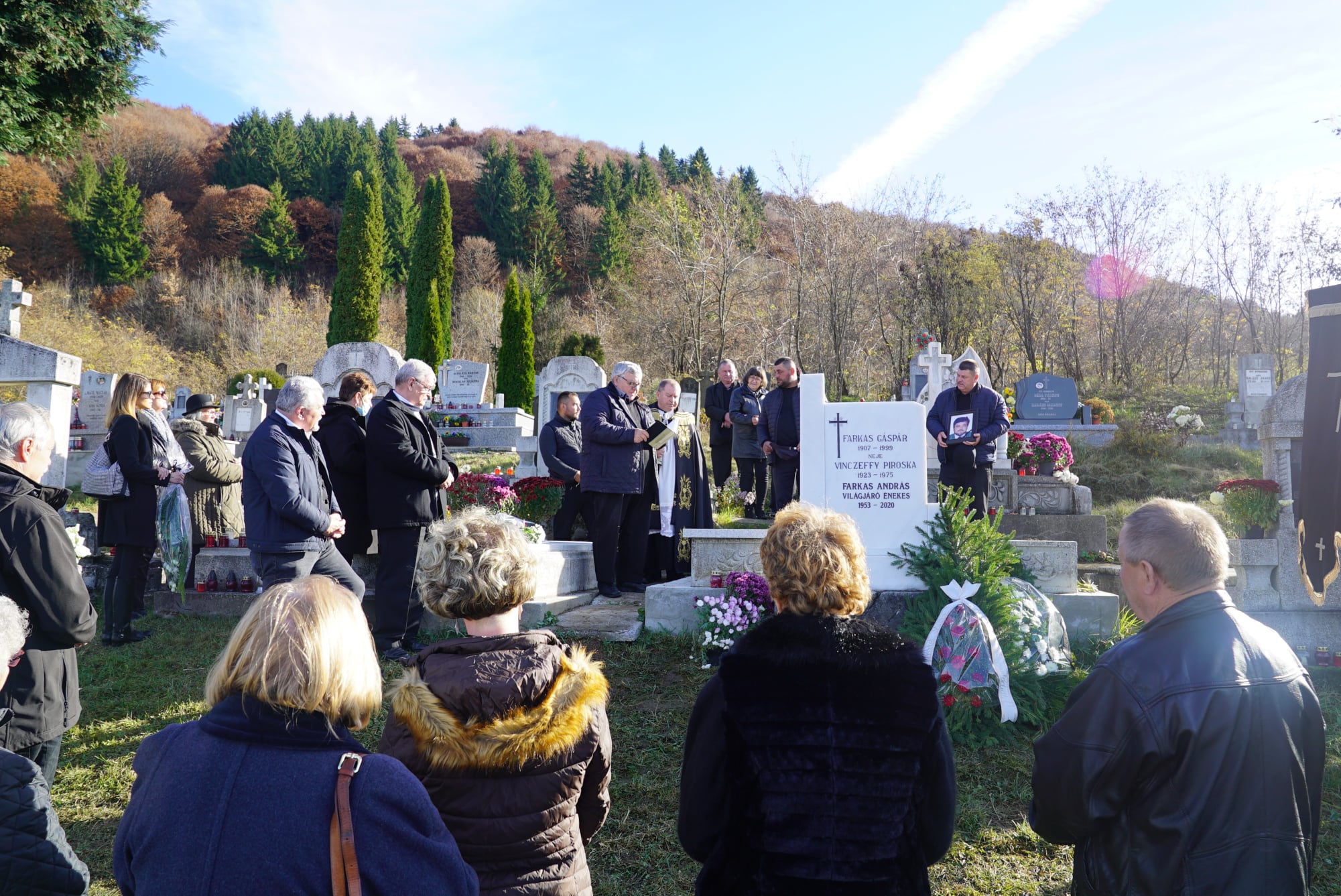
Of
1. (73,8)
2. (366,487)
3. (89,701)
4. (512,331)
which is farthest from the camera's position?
(512,331)

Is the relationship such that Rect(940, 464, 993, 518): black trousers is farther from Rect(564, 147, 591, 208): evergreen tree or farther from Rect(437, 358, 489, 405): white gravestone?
Rect(564, 147, 591, 208): evergreen tree

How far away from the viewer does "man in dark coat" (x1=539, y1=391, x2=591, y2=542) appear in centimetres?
816

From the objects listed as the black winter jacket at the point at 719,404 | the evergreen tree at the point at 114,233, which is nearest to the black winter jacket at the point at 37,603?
the black winter jacket at the point at 719,404

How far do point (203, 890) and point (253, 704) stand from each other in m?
0.27

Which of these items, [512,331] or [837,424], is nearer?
[837,424]

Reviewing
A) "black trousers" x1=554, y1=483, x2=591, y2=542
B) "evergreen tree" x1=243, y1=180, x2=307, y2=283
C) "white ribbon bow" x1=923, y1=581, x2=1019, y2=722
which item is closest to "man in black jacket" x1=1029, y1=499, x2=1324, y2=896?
"white ribbon bow" x1=923, y1=581, x2=1019, y2=722

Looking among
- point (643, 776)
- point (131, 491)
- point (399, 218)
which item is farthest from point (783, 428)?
point (399, 218)

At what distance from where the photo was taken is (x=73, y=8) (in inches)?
424

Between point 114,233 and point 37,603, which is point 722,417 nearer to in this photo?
point 37,603

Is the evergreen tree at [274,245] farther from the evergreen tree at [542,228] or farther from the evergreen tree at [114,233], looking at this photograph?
the evergreen tree at [542,228]

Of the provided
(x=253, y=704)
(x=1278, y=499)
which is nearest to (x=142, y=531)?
(x=253, y=704)

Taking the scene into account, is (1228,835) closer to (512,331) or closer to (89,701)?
(89,701)

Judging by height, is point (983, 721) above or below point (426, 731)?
below

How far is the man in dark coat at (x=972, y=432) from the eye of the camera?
24.1 feet
